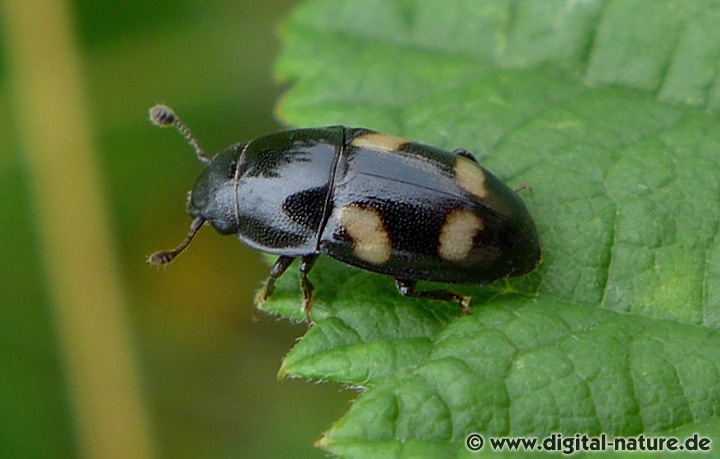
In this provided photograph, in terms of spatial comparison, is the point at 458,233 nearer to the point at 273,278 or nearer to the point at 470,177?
the point at 470,177

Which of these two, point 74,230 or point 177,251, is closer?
point 177,251

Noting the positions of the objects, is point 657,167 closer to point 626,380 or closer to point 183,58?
point 626,380

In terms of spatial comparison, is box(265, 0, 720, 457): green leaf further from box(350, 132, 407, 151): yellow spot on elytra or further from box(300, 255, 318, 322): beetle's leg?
box(350, 132, 407, 151): yellow spot on elytra

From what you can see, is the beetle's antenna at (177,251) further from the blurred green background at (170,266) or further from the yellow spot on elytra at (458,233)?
the blurred green background at (170,266)

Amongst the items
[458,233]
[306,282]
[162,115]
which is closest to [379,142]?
[458,233]

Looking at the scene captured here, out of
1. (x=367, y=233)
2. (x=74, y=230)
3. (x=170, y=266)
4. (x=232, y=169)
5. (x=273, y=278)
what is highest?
(x=232, y=169)

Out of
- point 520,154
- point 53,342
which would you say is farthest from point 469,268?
point 53,342

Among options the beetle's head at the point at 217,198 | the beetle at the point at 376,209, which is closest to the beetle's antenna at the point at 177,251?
the beetle's head at the point at 217,198
